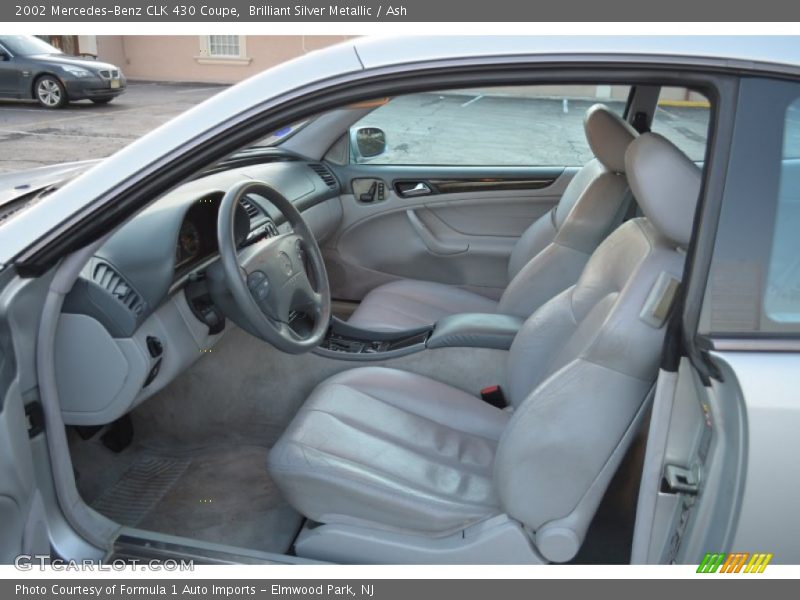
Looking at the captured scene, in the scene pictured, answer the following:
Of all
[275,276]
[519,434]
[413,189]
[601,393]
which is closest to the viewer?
[601,393]

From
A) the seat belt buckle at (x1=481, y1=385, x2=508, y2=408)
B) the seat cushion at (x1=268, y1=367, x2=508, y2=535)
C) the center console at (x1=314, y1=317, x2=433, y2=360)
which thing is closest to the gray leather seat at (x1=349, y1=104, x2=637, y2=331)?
the center console at (x1=314, y1=317, x2=433, y2=360)

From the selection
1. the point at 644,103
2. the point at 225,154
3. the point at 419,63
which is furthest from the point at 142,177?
the point at 644,103

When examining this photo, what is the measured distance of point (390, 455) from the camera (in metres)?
1.96

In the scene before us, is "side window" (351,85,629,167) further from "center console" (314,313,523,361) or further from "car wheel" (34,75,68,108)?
"car wheel" (34,75,68,108)

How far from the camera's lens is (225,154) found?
151 centimetres

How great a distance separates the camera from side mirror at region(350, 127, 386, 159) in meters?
3.90

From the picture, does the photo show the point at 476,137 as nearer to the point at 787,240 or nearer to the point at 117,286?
the point at 117,286

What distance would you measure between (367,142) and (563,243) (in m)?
1.49

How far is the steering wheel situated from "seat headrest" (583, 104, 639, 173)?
1065 millimetres

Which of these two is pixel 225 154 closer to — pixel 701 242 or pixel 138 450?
pixel 701 242

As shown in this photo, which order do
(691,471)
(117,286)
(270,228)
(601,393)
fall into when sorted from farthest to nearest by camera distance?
1. (270,228)
2. (117,286)
3. (601,393)
4. (691,471)

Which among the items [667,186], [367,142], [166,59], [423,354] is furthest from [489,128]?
[166,59]

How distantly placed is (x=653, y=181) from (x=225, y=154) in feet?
2.86

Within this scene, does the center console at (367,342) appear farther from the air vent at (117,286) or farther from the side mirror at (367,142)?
the side mirror at (367,142)
